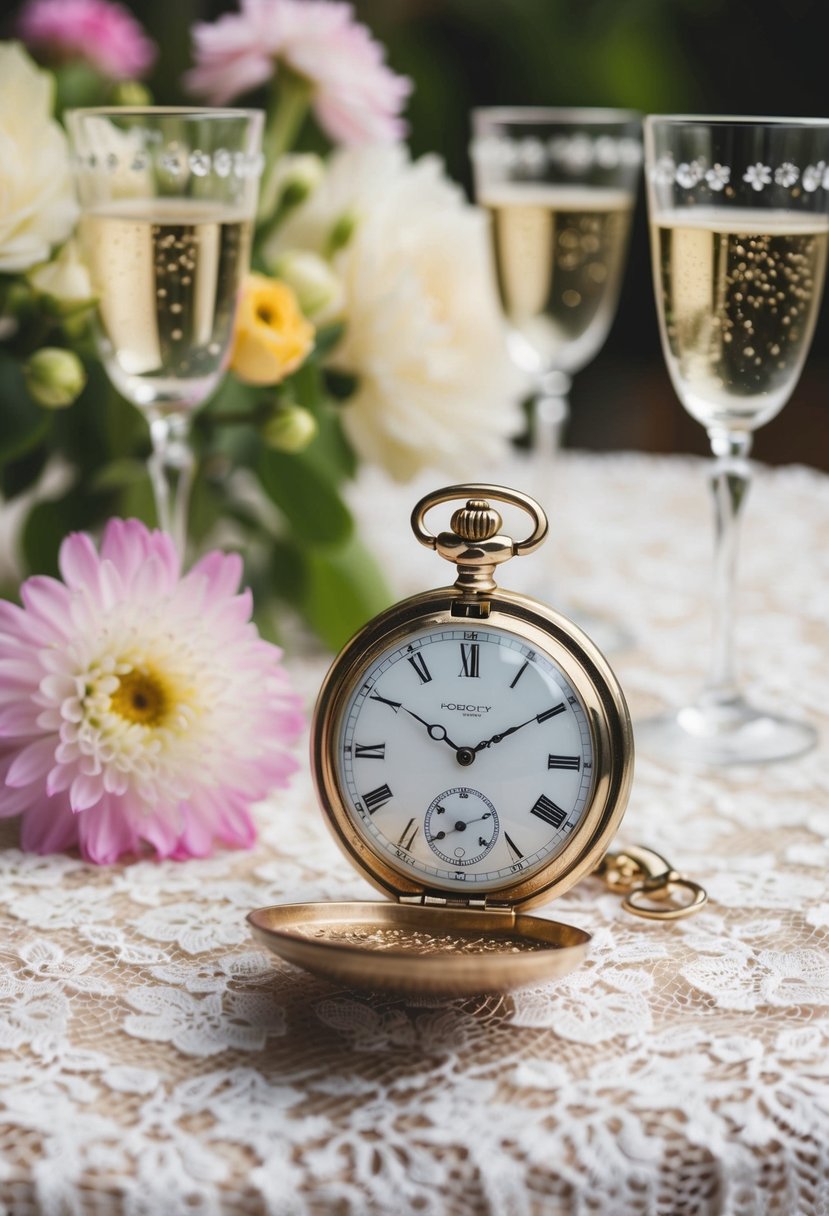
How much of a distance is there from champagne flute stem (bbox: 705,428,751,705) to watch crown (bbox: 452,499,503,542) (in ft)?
1.64

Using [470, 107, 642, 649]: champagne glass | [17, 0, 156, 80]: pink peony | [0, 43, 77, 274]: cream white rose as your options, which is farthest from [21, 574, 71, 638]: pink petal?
[17, 0, 156, 80]: pink peony

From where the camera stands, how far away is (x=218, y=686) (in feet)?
3.49

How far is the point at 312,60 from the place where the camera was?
1.46m

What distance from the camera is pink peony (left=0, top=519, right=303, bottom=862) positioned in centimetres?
103

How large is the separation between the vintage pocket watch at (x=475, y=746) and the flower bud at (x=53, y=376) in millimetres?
456

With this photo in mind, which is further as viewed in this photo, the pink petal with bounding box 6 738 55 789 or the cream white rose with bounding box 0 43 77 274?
the cream white rose with bounding box 0 43 77 274

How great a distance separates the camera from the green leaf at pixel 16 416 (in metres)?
1.33

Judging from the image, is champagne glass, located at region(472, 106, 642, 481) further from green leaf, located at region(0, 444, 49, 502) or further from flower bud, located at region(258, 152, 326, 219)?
green leaf, located at region(0, 444, 49, 502)

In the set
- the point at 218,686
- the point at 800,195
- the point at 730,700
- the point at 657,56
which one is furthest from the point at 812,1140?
the point at 657,56

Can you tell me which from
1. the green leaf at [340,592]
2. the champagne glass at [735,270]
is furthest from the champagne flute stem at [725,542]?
the green leaf at [340,592]

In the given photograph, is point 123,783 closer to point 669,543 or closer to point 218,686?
point 218,686

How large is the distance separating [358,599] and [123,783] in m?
0.55

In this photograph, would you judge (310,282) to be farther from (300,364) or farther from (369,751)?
(369,751)

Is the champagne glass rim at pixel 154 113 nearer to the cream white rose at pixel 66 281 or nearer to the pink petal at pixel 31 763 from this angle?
the cream white rose at pixel 66 281
